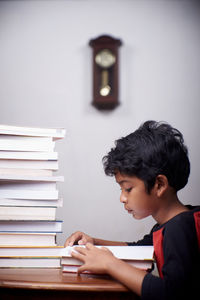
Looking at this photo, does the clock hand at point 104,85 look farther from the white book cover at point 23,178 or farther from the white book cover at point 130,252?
the white book cover at point 130,252

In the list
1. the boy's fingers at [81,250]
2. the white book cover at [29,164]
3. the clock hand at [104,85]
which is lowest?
the boy's fingers at [81,250]

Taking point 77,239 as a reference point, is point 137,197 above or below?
above

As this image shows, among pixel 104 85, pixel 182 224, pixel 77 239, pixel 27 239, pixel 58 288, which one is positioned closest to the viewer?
pixel 58 288

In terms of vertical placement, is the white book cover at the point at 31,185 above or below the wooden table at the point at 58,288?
above

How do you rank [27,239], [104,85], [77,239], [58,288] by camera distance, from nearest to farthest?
[58,288]
[27,239]
[77,239]
[104,85]

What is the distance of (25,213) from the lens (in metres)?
0.93

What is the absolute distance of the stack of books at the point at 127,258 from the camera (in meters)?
0.80

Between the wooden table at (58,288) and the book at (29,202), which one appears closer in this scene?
the wooden table at (58,288)

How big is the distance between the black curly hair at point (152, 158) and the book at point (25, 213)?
24 cm

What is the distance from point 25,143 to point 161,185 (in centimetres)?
42

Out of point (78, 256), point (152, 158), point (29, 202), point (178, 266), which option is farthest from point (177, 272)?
point (29, 202)

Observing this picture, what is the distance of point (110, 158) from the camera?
3.43 ft

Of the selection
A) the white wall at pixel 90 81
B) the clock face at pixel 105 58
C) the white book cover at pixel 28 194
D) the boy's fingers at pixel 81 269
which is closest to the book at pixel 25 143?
the white book cover at pixel 28 194

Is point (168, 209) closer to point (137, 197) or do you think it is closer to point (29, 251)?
point (137, 197)
